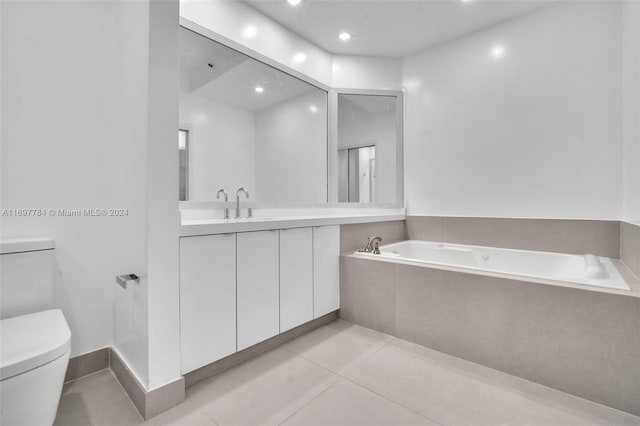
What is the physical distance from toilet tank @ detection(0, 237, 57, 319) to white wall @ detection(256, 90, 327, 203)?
135cm

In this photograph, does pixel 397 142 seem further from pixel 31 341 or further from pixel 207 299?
pixel 31 341

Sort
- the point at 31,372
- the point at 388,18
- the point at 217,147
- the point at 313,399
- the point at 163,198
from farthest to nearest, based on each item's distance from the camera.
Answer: the point at 388,18 → the point at 217,147 → the point at 313,399 → the point at 163,198 → the point at 31,372

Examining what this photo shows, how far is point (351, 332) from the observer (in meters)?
2.16

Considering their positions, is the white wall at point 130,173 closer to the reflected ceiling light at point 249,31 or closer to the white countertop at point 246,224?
the white countertop at point 246,224

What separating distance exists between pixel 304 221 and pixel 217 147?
33.7 inches

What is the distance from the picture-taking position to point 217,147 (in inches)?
84.0

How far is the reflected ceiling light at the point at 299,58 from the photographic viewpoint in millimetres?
2703

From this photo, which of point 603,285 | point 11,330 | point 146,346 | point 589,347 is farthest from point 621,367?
point 11,330

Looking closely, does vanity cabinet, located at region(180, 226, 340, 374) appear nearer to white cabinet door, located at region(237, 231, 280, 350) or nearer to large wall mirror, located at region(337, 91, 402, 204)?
white cabinet door, located at region(237, 231, 280, 350)

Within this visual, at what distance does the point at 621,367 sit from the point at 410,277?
1048mm

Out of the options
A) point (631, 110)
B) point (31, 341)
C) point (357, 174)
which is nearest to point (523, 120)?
point (631, 110)

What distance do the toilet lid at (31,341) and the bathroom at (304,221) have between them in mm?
13

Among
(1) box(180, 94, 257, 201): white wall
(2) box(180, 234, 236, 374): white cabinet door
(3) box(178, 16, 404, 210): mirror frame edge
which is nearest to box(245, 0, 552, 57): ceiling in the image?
(3) box(178, 16, 404, 210): mirror frame edge

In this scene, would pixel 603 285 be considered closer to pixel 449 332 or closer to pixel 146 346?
pixel 449 332
